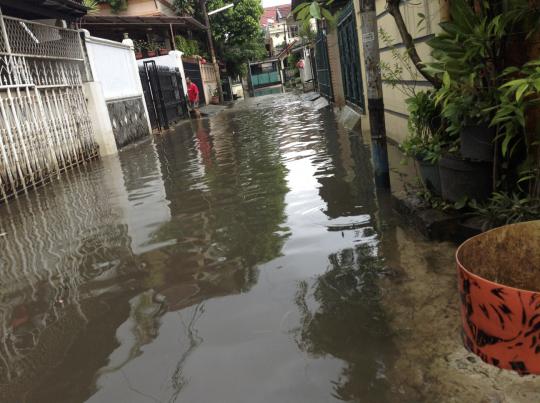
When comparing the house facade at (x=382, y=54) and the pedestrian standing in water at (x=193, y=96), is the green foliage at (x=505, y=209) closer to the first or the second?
the house facade at (x=382, y=54)

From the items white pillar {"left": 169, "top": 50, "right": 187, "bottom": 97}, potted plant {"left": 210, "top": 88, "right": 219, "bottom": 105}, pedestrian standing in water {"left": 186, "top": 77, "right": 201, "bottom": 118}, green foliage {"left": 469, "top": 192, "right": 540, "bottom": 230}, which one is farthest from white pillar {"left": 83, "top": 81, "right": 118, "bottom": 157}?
potted plant {"left": 210, "top": 88, "right": 219, "bottom": 105}

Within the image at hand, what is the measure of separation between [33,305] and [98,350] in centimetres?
113

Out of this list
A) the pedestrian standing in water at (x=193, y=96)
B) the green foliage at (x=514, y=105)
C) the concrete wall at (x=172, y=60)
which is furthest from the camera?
the concrete wall at (x=172, y=60)

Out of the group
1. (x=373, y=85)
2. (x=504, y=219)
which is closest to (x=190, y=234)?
(x=373, y=85)

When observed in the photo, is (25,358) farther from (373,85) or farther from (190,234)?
(373,85)

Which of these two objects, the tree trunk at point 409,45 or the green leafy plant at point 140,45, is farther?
the green leafy plant at point 140,45

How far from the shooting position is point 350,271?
3.71 meters

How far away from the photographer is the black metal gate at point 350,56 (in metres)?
11.3

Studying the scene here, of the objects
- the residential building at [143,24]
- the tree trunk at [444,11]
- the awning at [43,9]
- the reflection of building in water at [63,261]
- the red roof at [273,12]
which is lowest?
the reflection of building in water at [63,261]

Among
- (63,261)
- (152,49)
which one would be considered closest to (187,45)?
(152,49)

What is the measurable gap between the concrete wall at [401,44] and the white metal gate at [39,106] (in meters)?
6.05

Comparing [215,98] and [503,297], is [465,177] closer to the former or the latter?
[503,297]

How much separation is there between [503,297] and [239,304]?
1.81m

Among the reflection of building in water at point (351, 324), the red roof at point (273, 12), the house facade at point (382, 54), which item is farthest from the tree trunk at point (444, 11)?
the red roof at point (273, 12)
